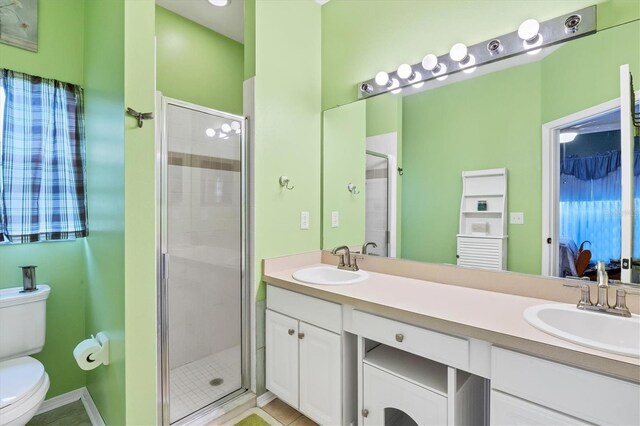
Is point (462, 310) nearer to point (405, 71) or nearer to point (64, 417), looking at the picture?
point (405, 71)

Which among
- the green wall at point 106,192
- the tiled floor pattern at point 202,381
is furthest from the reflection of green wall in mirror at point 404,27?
the tiled floor pattern at point 202,381

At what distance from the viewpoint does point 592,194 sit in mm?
1315

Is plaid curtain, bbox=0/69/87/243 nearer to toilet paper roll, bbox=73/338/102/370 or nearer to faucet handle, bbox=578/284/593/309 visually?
toilet paper roll, bbox=73/338/102/370

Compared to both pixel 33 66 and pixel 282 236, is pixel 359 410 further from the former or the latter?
pixel 33 66

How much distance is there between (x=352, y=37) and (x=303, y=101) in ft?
1.89

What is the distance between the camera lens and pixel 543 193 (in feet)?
4.67

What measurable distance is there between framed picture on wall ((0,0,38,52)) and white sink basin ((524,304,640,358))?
3017 millimetres

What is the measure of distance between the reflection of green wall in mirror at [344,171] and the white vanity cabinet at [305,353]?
2.16ft

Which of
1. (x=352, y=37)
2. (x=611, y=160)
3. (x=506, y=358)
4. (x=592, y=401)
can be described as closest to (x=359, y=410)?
(x=506, y=358)

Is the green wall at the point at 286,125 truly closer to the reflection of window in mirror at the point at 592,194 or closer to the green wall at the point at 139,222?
the green wall at the point at 139,222

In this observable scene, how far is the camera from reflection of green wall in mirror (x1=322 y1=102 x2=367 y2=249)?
215cm

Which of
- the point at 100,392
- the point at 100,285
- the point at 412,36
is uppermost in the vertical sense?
the point at 412,36

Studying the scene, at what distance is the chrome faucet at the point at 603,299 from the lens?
1.15 metres

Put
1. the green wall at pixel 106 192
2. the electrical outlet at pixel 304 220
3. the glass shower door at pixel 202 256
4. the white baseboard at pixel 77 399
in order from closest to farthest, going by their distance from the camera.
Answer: the green wall at pixel 106 192, the glass shower door at pixel 202 256, the white baseboard at pixel 77 399, the electrical outlet at pixel 304 220
